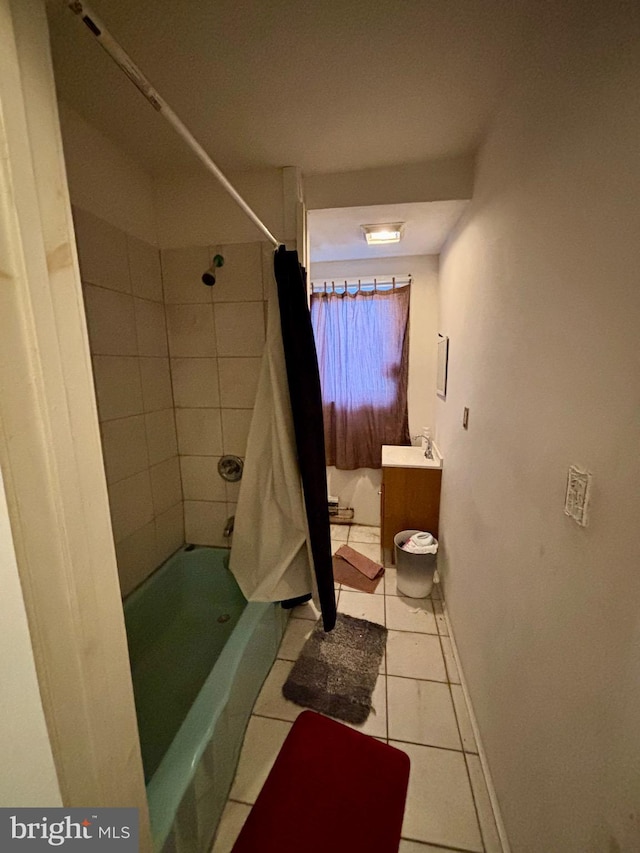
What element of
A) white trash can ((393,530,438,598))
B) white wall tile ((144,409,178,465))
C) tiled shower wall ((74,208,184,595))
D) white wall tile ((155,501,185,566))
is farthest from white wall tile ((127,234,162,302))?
white trash can ((393,530,438,598))

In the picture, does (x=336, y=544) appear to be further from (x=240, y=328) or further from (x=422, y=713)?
(x=240, y=328)

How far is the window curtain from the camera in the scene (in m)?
2.43

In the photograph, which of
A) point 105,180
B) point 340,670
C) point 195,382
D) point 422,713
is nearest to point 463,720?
point 422,713

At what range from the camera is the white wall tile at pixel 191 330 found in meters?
1.59

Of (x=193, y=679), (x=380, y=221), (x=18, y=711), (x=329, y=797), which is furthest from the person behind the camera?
(x=380, y=221)

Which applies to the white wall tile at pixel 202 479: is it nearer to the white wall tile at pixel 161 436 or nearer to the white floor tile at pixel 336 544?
the white wall tile at pixel 161 436

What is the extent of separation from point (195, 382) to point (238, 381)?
0.24 metres

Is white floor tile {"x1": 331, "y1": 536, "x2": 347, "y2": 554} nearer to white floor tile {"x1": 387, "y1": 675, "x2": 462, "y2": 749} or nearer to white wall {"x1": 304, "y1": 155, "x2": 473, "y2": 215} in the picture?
white floor tile {"x1": 387, "y1": 675, "x2": 462, "y2": 749}

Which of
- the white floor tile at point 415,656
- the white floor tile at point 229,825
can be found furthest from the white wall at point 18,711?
the white floor tile at point 415,656

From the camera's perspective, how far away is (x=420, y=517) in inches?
84.6

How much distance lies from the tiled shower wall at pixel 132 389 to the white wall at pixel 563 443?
1507mm

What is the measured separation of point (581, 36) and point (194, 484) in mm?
2049

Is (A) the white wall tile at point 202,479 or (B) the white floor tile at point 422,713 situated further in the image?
(A) the white wall tile at point 202,479

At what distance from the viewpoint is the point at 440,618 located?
1779mm
